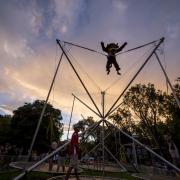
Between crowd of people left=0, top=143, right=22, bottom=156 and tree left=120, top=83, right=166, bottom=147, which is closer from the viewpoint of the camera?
crowd of people left=0, top=143, right=22, bottom=156

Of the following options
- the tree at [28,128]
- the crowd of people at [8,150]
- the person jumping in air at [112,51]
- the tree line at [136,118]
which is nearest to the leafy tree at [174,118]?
the tree line at [136,118]

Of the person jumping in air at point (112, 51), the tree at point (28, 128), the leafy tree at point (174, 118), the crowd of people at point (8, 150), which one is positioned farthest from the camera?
the tree at point (28, 128)

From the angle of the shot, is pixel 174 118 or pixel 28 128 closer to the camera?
pixel 174 118

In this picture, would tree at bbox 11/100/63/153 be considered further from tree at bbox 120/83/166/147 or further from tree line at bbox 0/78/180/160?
tree at bbox 120/83/166/147

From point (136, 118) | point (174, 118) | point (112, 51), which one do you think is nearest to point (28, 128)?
point (136, 118)

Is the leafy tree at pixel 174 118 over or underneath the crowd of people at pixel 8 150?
over

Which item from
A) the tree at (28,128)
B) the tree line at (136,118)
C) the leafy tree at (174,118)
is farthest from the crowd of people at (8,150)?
the tree at (28,128)

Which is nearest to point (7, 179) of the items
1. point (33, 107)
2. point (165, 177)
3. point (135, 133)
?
point (165, 177)

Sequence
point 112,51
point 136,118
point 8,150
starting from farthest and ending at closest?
point 136,118, point 8,150, point 112,51

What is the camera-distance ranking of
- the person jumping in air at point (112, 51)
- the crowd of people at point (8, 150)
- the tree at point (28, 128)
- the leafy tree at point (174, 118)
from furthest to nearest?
1. the tree at point (28, 128)
2. the leafy tree at point (174, 118)
3. the crowd of people at point (8, 150)
4. the person jumping in air at point (112, 51)

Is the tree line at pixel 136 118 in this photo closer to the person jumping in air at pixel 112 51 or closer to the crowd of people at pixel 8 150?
the crowd of people at pixel 8 150

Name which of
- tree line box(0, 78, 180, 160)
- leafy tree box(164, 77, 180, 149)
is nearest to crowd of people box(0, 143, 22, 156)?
tree line box(0, 78, 180, 160)

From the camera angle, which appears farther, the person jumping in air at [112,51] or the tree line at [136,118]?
the tree line at [136,118]

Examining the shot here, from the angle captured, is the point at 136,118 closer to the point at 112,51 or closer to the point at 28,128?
the point at 28,128
